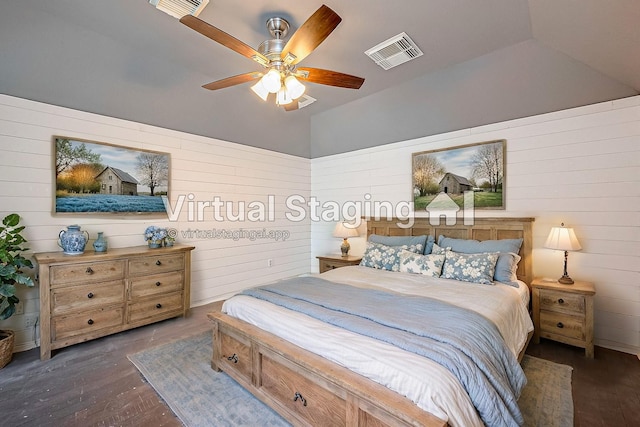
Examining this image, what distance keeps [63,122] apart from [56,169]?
1.60 ft

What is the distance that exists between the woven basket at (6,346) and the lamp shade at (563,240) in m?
5.00

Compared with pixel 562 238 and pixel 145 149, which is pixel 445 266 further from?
pixel 145 149

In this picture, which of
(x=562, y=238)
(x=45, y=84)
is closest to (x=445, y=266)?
(x=562, y=238)

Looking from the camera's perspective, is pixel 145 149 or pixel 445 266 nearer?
pixel 445 266

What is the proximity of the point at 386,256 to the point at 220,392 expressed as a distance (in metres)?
2.25

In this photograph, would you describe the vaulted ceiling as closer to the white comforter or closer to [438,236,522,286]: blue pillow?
[438,236,522,286]: blue pillow

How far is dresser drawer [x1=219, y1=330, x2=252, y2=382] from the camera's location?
2.06m

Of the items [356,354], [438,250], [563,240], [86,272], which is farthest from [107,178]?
[563,240]

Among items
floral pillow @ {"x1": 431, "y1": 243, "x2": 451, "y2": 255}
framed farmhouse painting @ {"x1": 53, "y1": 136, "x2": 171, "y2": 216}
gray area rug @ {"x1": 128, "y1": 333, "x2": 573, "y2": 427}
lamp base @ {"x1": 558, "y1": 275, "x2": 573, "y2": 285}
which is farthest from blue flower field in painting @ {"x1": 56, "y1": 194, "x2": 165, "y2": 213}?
lamp base @ {"x1": 558, "y1": 275, "x2": 573, "y2": 285}

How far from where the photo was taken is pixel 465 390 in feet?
4.33

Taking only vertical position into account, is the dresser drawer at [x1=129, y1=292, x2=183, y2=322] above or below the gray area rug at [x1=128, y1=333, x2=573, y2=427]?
above

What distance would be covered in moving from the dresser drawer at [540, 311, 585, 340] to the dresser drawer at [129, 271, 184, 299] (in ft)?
12.9

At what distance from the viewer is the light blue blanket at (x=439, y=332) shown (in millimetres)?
1351

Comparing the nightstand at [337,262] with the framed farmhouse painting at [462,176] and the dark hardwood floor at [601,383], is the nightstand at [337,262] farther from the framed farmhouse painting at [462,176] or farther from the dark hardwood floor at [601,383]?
the dark hardwood floor at [601,383]
